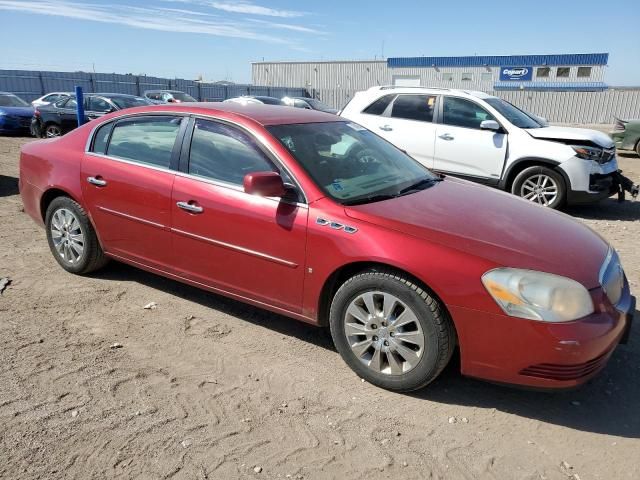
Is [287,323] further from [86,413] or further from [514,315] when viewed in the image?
[514,315]

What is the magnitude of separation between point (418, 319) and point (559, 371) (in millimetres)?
765

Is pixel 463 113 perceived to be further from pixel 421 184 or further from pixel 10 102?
pixel 10 102

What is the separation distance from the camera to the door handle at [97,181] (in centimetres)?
429

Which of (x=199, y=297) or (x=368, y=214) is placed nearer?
(x=368, y=214)

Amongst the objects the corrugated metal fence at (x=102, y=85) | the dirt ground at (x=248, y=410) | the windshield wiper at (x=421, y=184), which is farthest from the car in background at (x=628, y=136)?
the corrugated metal fence at (x=102, y=85)

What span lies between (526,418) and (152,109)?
138 inches

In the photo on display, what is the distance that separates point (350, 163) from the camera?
3.84 metres

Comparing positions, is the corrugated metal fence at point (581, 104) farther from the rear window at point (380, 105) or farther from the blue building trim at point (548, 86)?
the rear window at point (380, 105)

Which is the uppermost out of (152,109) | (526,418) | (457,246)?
(152,109)

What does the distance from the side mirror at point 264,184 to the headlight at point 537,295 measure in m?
1.34

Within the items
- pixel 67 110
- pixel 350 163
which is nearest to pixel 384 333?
pixel 350 163

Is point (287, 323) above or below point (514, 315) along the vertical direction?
below

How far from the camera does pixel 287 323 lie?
4.10m

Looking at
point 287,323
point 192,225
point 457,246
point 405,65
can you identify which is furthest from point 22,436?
point 405,65
